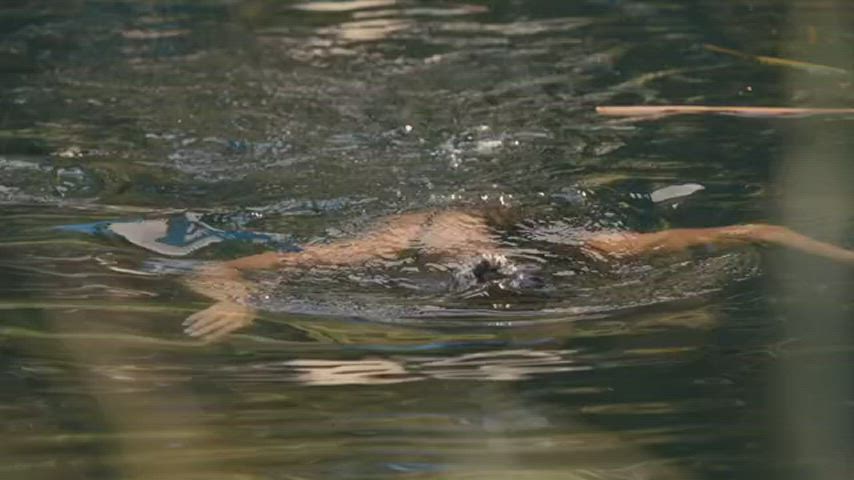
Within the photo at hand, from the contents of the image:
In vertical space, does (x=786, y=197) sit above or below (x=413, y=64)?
above

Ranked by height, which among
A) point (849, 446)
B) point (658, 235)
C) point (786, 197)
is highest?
point (786, 197)

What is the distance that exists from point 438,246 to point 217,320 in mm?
799

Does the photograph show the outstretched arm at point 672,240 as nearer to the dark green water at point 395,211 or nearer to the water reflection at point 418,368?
the dark green water at point 395,211

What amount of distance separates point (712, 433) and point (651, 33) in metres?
4.21

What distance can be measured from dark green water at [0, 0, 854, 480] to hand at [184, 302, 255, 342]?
0.04m

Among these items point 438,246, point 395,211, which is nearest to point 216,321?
point 438,246

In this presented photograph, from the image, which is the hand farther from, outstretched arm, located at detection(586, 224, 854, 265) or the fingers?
outstretched arm, located at detection(586, 224, 854, 265)

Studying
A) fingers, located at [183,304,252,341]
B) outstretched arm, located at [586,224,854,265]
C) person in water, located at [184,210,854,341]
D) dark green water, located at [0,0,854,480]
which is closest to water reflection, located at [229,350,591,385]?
dark green water, located at [0,0,854,480]

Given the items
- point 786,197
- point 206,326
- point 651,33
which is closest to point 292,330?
point 206,326

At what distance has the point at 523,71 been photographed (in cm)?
543

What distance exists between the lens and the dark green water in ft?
5.78

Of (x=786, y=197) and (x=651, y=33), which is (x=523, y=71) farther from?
(x=786, y=197)

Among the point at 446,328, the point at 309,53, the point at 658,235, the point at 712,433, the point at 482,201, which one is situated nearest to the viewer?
the point at 712,433

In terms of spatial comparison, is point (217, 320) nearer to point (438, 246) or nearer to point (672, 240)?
point (438, 246)
